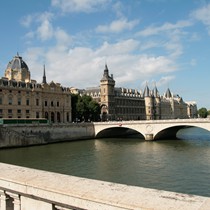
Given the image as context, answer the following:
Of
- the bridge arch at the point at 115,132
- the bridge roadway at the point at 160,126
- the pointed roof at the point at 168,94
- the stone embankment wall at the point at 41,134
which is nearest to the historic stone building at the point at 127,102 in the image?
the pointed roof at the point at 168,94

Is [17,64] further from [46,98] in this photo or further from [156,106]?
[156,106]

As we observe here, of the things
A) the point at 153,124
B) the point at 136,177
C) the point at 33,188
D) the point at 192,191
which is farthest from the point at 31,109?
the point at 33,188

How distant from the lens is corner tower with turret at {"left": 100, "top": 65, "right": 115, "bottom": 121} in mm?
101062

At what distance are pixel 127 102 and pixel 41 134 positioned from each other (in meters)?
65.3

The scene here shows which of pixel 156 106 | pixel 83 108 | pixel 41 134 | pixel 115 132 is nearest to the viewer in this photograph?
pixel 41 134

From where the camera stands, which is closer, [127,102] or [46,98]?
[46,98]

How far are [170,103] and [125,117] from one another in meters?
→ 58.8

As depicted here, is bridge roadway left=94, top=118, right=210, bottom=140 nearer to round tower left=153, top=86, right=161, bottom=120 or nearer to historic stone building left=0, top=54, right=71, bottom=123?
historic stone building left=0, top=54, right=71, bottom=123

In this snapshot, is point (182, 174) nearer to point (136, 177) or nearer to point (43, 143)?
point (136, 177)

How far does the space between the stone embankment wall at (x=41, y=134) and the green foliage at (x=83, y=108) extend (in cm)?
1591

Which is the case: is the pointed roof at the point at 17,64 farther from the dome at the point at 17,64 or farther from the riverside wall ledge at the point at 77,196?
the riverside wall ledge at the point at 77,196

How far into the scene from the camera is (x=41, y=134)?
54.2 metres

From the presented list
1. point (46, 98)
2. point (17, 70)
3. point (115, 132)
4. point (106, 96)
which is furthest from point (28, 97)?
point (106, 96)

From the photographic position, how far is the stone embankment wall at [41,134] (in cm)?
4719
